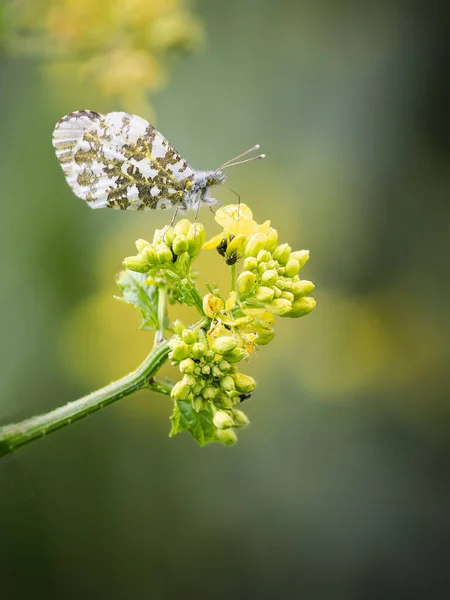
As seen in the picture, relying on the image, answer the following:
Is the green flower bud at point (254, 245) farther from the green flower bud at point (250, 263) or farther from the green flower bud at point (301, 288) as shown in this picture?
the green flower bud at point (301, 288)

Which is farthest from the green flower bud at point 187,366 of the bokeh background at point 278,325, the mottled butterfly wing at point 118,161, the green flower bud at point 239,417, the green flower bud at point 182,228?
the bokeh background at point 278,325

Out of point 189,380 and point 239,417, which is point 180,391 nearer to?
point 189,380

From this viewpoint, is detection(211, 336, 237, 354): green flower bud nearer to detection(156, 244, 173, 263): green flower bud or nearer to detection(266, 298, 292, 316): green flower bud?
detection(266, 298, 292, 316): green flower bud

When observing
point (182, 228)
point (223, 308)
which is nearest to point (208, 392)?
point (223, 308)

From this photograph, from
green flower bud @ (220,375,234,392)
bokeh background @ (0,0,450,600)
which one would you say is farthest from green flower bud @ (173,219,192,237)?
bokeh background @ (0,0,450,600)

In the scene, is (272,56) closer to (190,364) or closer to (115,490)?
(115,490)

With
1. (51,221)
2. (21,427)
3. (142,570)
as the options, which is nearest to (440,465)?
(142,570)
